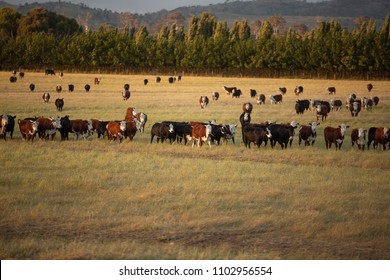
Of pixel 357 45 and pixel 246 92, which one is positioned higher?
pixel 357 45

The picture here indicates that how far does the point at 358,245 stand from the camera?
923 cm

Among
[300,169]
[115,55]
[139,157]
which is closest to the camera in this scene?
[300,169]

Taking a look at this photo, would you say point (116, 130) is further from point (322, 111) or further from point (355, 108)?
point (355, 108)

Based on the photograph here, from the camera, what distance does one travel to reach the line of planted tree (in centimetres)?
6544

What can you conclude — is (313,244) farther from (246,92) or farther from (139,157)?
(246,92)

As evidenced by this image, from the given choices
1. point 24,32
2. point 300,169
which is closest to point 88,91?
point 24,32

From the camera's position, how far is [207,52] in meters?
77.6

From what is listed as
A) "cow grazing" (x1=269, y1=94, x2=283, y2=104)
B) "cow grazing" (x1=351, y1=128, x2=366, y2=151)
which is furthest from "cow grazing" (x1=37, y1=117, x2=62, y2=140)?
"cow grazing" (x1=269, y1=94, x2=283, y2=104)

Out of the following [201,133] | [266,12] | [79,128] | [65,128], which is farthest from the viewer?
[266,12]

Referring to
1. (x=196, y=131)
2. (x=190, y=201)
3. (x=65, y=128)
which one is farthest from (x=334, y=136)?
(x=65, y=128)

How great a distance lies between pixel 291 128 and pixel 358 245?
11145 mm

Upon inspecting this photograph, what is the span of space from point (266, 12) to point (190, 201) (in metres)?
127

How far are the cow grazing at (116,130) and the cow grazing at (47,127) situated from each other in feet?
5.52

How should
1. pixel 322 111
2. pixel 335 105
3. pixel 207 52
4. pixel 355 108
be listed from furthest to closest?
1. pixel 207 52
2. pixel 335 105
3. pixel 355 108
4. pixel 322 111
